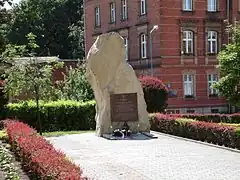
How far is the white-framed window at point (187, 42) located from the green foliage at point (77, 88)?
11.6 metres

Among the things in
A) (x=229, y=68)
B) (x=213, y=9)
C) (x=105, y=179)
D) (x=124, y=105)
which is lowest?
(x=105, y=179)

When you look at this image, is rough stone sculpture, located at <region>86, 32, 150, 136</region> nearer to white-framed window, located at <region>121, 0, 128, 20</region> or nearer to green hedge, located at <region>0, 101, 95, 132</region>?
green hedge, located at <region>0, 101, 95, 132</region>

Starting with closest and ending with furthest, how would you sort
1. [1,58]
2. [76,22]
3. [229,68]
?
1. [229,68]
2. [1,58]
3. [76,22]

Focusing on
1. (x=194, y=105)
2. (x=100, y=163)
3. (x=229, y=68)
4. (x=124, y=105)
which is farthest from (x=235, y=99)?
(x=194, y=105)

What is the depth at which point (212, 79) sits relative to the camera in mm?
44125

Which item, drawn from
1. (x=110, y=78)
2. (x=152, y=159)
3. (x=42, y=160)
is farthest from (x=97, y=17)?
(x=42, y=160)

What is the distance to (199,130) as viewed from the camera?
19.6m

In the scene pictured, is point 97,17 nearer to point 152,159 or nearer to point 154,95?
point 154,95

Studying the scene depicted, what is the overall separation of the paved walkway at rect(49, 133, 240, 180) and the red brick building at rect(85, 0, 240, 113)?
22.1m

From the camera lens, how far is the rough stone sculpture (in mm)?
21750

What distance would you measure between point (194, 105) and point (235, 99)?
20905 mm

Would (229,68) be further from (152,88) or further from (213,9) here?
(213,9)

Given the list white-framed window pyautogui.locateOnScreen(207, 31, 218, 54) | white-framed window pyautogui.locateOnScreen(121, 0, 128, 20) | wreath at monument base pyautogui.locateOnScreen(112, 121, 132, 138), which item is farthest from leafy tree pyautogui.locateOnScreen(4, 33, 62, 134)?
white-framed window pyautogui.locateOnScreen(121, 0, 128, 20)

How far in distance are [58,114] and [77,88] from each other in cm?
600
